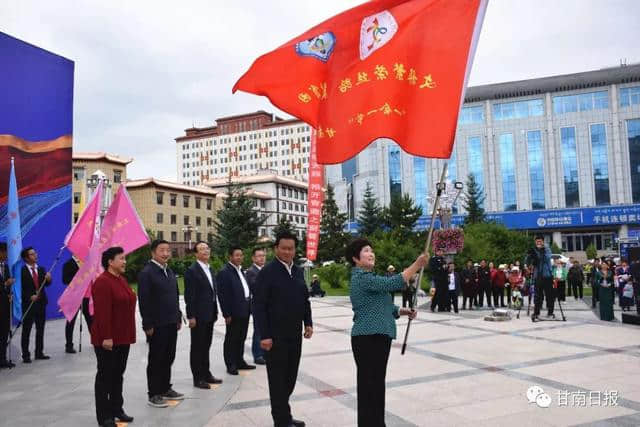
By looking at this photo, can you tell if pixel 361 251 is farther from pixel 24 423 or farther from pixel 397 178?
pixel 397 178

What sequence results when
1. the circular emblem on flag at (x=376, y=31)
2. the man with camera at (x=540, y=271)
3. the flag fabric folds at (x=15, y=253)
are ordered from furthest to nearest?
1. the man with camera at (x=540, y=271)
2. the flag fabric folds at (x=15, y=253)
3. the circular emblem on flag at (x=376, y=31)

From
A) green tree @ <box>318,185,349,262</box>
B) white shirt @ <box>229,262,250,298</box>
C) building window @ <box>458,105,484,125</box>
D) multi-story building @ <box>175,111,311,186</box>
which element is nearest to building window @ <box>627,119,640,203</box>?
building window @ <box>458,105,484,125</box>

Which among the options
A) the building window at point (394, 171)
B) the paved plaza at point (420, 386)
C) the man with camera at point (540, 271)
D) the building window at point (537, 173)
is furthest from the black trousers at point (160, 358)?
the building window at point (394, 171)

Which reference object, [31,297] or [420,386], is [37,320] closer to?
[31,297]

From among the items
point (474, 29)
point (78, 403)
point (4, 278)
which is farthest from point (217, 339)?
point (474, 29)

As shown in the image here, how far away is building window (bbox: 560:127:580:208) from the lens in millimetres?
53469

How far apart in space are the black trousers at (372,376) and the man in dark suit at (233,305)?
10.4 ft

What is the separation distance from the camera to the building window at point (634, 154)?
5153cm

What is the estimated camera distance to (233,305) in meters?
6.79

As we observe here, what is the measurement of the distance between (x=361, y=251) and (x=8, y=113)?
458 inches

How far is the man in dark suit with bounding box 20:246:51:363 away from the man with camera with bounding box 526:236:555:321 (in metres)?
9.09

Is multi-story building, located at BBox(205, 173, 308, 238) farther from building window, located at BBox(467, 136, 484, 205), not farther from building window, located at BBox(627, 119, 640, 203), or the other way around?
building window, located at BBox(627, 119, 640, 203)

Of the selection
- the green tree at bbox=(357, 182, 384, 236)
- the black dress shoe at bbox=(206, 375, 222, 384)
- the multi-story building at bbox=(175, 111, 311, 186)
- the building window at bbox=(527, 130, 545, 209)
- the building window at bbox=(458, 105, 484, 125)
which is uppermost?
the multi-story building at bbox=(175, 111, 311, 186)

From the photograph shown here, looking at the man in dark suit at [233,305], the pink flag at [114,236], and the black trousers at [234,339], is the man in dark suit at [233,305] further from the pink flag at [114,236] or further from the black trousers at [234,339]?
the pink flag at [114,236]
